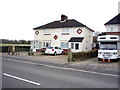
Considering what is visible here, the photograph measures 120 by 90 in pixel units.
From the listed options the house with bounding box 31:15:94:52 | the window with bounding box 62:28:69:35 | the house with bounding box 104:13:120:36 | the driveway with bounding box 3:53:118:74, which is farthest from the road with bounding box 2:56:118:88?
the window with bounding box 62:28:69:35

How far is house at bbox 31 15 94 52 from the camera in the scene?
28938 mm

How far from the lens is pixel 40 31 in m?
34.3

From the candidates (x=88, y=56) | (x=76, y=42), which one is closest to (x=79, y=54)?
(x=88, y=56)

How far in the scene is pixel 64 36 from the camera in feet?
102

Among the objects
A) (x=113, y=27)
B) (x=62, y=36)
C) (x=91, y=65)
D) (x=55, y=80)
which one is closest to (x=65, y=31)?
(x=62, y=36)

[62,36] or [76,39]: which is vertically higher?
[62,36]

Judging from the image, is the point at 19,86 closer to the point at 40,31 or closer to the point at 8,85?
the point at 8,85

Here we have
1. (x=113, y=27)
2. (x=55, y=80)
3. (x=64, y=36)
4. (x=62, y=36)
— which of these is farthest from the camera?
(x=62, y=36)

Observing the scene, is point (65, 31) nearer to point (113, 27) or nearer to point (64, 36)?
point (64, 36)

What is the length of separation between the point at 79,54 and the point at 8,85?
12.5m

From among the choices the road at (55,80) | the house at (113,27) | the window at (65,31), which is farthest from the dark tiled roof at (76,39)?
the road at (55,80)

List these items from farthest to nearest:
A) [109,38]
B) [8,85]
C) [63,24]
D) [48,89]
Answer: [63,24], [109,38], [8,85], [48,89]

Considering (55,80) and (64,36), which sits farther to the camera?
(64,36)

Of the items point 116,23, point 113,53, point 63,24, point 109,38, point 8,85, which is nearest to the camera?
point 8,85
